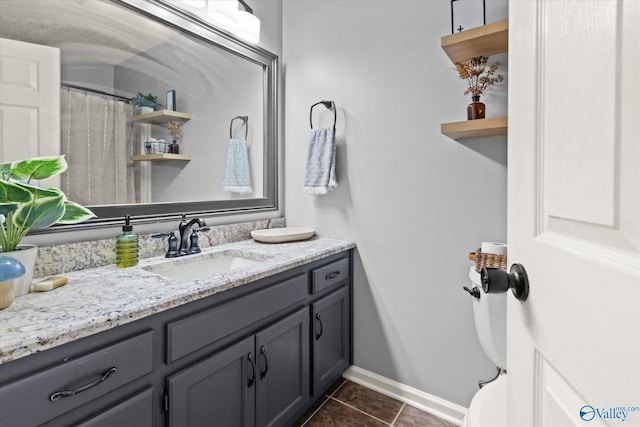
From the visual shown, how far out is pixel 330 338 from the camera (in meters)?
1.80

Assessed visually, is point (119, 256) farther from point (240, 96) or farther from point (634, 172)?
point (634, 172)

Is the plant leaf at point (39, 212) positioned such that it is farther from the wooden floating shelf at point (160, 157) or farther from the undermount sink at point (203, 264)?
the wooden floating shelf at point (160, 157)

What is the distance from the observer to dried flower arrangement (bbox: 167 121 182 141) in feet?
5.46

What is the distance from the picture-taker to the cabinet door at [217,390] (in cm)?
102

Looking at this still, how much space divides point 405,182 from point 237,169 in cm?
104

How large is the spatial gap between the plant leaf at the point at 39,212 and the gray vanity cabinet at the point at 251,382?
24.4 inches

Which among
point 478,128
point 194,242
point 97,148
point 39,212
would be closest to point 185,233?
point 194,242

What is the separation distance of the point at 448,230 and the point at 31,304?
1.67 m

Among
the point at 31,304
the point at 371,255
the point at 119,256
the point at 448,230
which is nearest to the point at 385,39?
the point at 448,230

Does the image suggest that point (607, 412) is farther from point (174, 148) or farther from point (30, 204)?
point (174, 148)

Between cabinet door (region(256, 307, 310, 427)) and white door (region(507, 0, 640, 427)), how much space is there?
95cm

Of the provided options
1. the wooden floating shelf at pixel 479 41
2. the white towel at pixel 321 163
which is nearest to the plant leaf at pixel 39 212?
the white towel at pixel 321 163

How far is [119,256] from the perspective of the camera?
4.40ft

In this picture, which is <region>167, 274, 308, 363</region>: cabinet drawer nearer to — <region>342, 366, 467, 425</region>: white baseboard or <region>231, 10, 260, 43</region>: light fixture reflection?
<region>342, 366, 467, 425</region>: white baseboard
